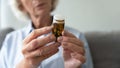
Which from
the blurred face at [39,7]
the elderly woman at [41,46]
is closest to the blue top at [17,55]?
the elderly woman at [41,46]

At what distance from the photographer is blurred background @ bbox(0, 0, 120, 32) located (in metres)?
1.75

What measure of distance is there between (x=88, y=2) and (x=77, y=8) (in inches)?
4.0

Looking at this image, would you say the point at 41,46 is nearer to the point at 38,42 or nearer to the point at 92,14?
the point at 38,42

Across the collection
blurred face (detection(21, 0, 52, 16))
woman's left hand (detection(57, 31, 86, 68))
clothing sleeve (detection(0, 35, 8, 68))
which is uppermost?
blurred face (detection(21, 0, 52, 16))

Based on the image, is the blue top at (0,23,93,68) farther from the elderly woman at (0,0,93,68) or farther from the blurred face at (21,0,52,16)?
the blurred face at (21,0,52,16)

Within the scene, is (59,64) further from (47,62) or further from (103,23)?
(103,23)

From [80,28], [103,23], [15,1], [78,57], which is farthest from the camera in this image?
[80,28]

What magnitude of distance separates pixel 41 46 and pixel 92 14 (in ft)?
2.75

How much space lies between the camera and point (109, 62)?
5.08ft

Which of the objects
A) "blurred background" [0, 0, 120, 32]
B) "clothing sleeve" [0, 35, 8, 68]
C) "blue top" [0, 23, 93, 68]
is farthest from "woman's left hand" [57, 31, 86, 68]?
"blurred background" [0, 0, 120, 32]

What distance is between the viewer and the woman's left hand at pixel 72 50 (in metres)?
1.11

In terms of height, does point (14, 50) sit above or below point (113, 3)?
below

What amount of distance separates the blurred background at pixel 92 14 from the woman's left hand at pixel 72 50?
611 millimetres

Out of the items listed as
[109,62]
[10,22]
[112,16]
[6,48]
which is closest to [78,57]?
[109,62]
